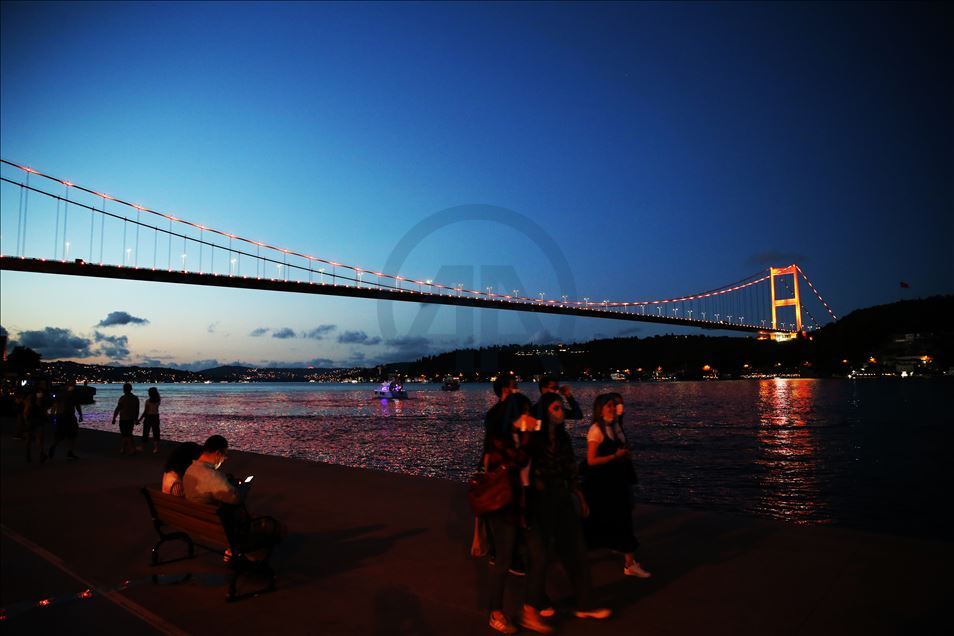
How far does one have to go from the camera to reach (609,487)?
15.7ft

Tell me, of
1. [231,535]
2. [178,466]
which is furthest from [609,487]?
[178,466]

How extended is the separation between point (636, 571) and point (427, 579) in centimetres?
153

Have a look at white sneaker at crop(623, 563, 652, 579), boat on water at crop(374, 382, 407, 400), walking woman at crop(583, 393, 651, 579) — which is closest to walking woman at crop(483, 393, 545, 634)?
walking woman at crop(583, 393, 651, 579)

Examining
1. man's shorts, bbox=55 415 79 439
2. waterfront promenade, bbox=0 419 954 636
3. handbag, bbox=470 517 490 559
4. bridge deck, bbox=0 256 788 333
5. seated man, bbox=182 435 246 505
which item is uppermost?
bridge deck, bbox=0 256 788 333

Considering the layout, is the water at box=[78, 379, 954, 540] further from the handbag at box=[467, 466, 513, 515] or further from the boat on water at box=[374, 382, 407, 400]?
the boat on water at box=[374, 382, 407, 400]

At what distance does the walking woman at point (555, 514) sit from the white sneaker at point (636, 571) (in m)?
0.78

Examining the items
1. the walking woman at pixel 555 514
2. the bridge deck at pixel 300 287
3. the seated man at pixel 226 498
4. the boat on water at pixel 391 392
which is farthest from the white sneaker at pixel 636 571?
the boat on water at pixel 391 392

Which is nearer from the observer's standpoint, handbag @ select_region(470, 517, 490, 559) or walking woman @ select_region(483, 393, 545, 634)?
walking woman @ select_region(483, 393, 545, 634)

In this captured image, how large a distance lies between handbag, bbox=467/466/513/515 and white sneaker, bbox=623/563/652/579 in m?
1.56

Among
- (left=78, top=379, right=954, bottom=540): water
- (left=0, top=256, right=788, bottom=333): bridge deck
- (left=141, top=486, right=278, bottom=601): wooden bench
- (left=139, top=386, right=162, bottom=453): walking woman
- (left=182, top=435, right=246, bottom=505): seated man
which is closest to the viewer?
(left=141, top=486, right=278, bottom=601): wooden bench

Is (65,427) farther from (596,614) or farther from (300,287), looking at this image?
(300,287)

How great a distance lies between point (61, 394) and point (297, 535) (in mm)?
8082

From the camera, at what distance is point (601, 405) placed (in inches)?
188

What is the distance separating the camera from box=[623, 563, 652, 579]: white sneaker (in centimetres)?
479
